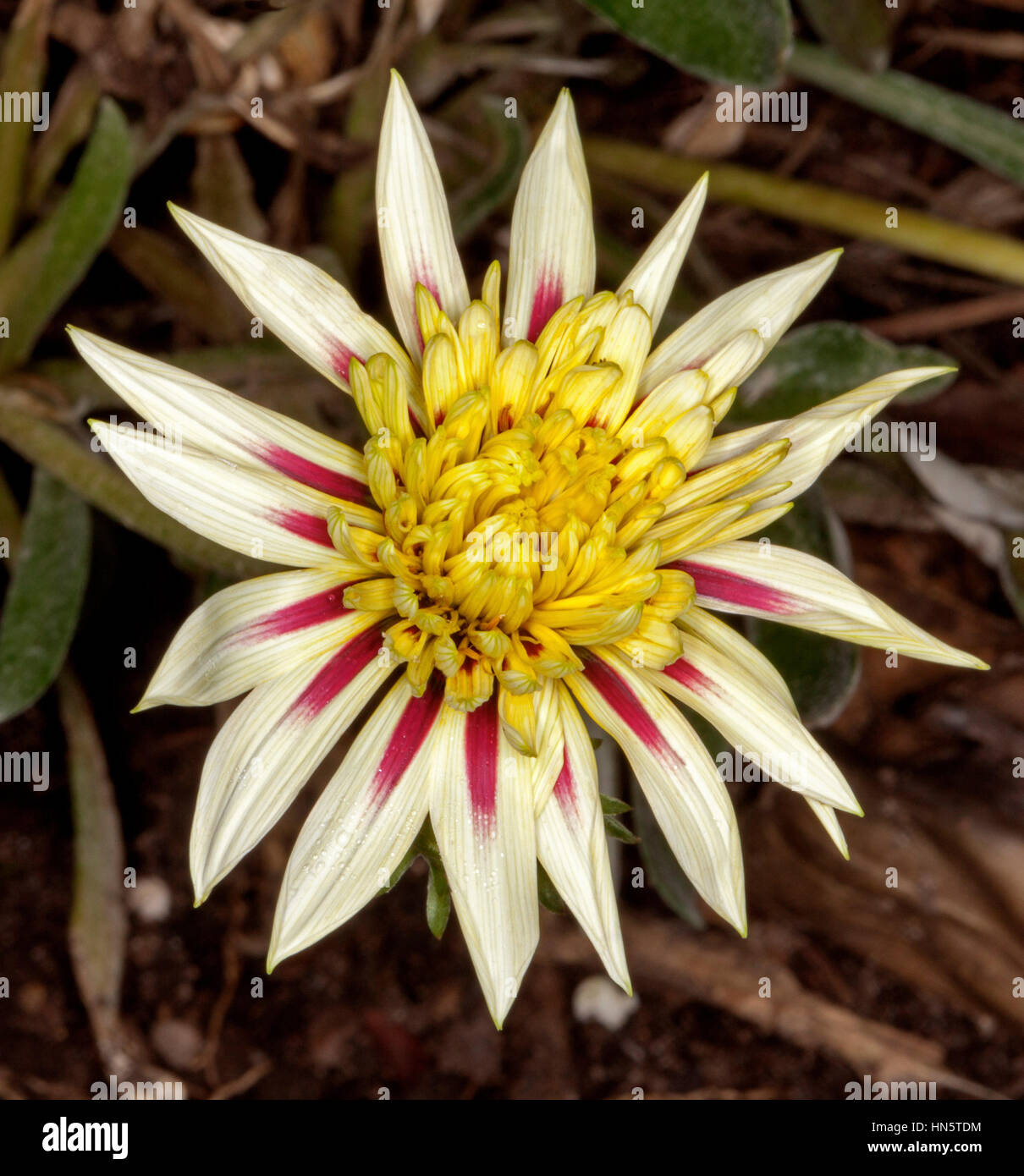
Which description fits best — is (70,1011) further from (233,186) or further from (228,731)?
(233,186)

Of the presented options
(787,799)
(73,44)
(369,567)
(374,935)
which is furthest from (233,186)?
(787,799)

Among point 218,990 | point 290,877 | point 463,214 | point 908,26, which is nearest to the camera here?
point 290,877

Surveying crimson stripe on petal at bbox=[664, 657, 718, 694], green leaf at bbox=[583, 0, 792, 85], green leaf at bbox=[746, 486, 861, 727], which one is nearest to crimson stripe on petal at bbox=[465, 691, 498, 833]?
crimson stripe on petal at bbox=[664, 657, 718, 694]

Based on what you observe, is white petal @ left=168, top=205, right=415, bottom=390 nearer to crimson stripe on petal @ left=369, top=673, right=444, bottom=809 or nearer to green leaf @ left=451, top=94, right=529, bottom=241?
crimson stripe on petal @ left=369, top=673, right=444, bottom=809

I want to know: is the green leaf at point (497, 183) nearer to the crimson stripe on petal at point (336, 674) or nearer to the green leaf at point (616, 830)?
the crimson stripe on petal at point (336, 674)

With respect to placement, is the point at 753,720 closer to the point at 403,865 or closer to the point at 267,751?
the point at 403,865
